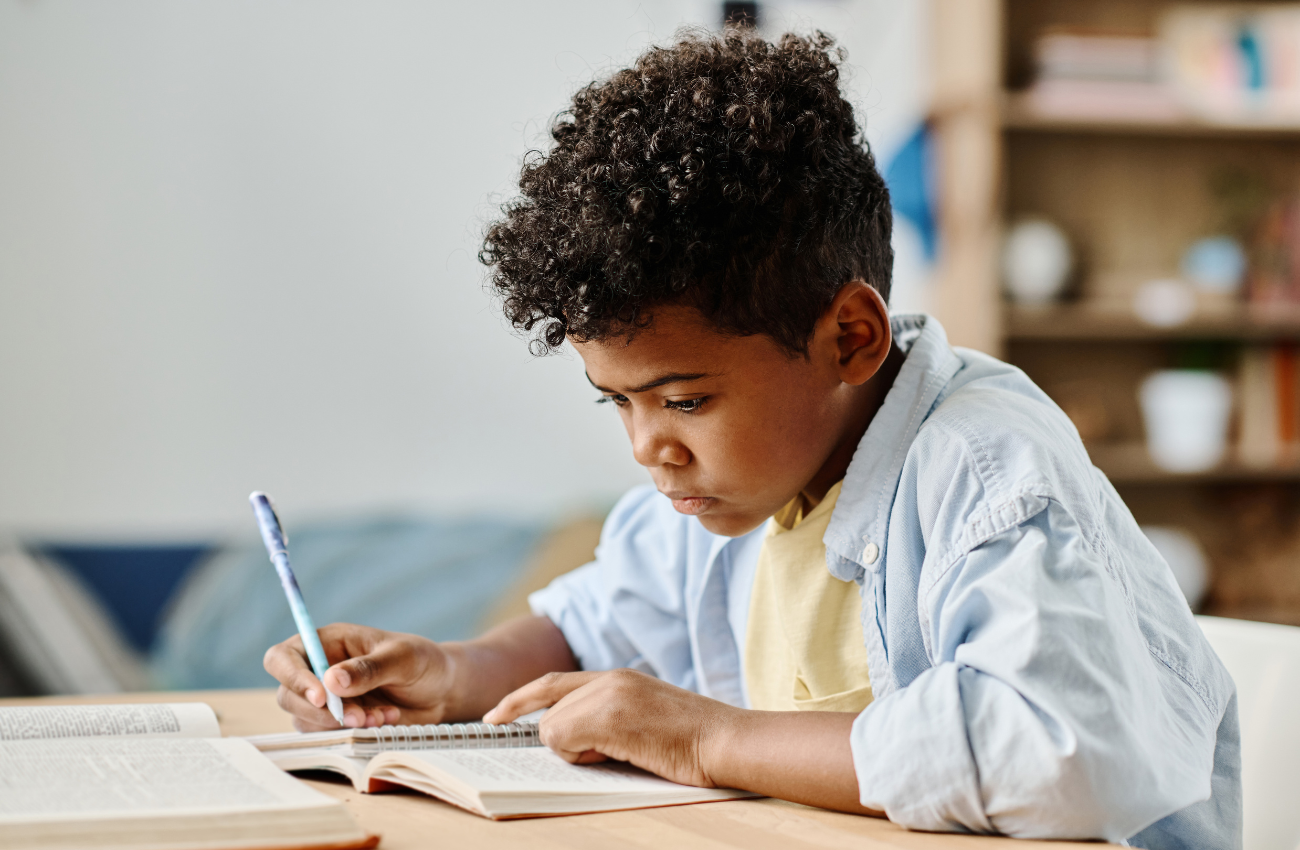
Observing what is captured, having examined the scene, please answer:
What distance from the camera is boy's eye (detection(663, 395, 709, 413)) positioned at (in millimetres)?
806

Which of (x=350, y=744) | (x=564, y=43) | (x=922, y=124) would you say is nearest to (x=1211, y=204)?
(x=922, y=124)

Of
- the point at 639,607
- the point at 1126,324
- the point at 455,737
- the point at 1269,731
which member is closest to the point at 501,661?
the point at 639,607

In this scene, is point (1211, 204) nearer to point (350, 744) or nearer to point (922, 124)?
point (922, 124)

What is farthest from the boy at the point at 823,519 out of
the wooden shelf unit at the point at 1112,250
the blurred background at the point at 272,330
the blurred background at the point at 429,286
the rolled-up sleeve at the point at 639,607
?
the wooden shelf unit at the point at 1112,250

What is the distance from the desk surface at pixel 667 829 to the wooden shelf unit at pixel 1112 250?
2241 mm

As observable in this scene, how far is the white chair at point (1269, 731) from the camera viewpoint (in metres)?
0.89

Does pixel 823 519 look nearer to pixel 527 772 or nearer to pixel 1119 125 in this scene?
pixel 527 772

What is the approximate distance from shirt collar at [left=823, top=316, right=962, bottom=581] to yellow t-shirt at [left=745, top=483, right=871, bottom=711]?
0.19ft

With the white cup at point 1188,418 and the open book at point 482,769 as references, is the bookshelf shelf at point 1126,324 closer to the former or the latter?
the white cup at point 1188,418

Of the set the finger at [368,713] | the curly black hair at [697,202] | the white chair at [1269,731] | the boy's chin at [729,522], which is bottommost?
the white chair at [1269,731]

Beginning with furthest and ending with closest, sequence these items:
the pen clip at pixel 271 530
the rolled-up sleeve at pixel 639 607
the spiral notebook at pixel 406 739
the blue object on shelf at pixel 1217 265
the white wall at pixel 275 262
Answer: the blue object on shelf at pixel 1217 265, the white wall at pixel 275 262, the rolled-up sleeve at pixel 639 607, the pen clip at pixel 271 530, the spiral notebook at pixel 406 739

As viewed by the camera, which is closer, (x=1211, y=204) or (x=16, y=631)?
(x=16, y=631)

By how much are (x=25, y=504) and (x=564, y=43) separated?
158 centimetres

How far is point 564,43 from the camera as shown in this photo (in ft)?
9.02
